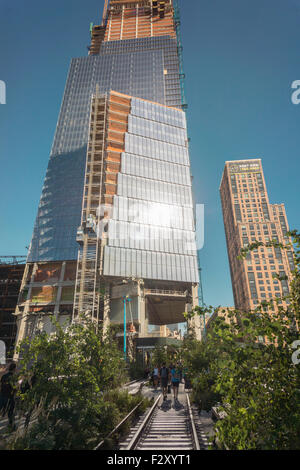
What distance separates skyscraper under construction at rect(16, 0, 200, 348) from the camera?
55.0m

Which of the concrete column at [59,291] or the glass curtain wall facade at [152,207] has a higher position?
the glass curtain wall facade at [152,207]

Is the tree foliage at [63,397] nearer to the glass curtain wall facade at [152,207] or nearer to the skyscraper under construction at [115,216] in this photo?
the skyscraper under construction at [115,216]

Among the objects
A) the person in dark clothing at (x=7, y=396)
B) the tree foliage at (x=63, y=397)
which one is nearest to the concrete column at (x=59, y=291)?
the person in dark clothing at (x=7, y=396)

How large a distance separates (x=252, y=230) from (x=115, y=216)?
74.9 m

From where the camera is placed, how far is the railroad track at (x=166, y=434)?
7762 millimetres

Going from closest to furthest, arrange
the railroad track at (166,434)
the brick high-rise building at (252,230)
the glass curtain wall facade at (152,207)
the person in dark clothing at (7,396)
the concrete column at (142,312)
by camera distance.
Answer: the railroad track at (166,434) → the person in dark clothing at (7,396) → the concrete column at (142,312) → the glass curtain wall facade at (152,207) → the brick high-rise building at (252,230)

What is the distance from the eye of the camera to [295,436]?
13.2 feet

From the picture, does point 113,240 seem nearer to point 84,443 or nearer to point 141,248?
point 141,248

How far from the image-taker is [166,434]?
9.05 metres

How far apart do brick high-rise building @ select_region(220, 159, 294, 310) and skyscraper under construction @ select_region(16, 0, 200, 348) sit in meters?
36.4

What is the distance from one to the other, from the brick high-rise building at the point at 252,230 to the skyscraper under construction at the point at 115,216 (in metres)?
36.4

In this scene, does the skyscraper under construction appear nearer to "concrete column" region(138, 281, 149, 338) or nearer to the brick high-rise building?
"concrete column" region(138, 281, 149, 338)
